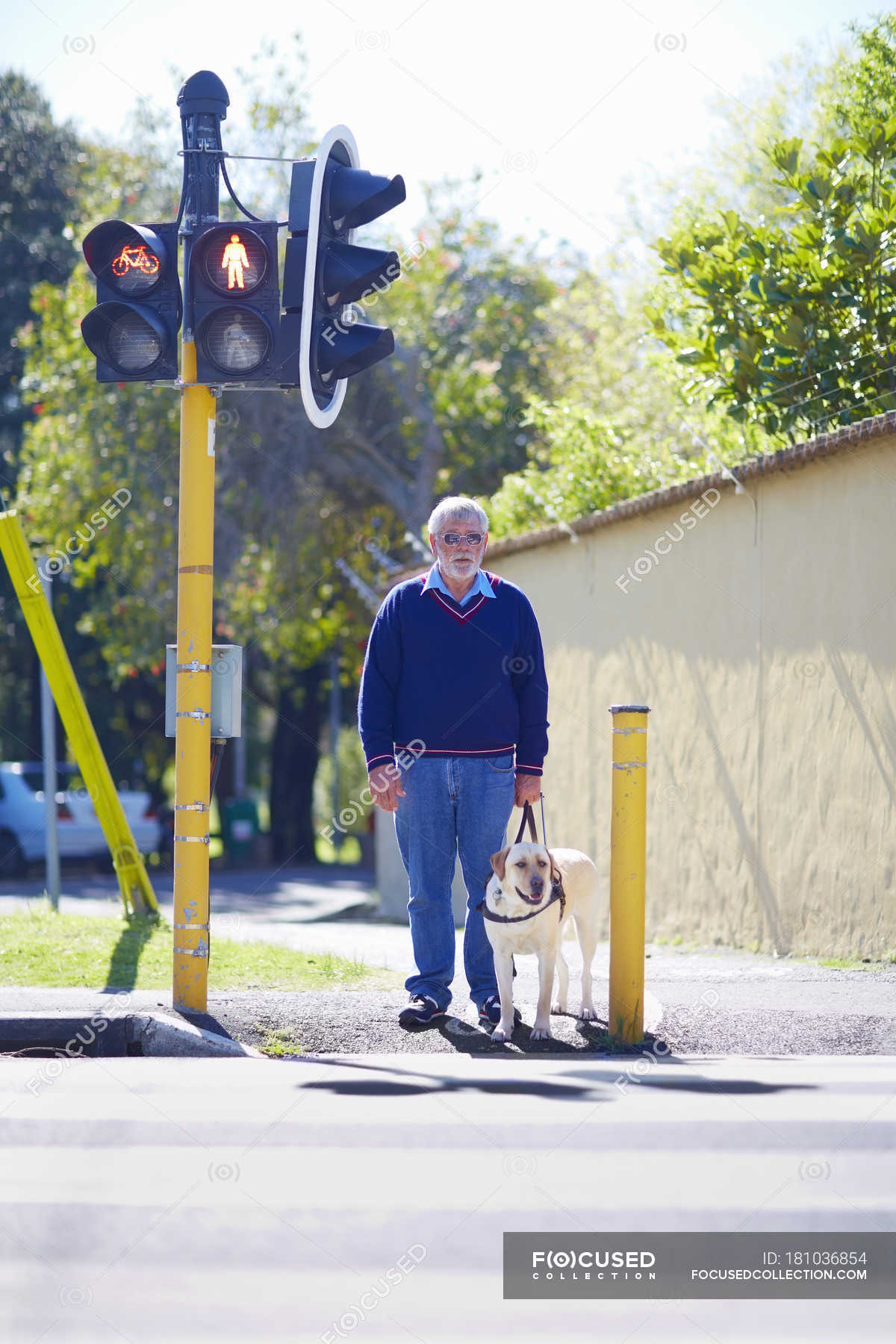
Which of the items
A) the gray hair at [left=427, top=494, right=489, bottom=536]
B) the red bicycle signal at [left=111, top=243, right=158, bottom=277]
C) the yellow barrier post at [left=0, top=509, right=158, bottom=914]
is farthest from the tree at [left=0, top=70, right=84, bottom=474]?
the gray hair at [left=427, top=494, right=489, bottom=536]

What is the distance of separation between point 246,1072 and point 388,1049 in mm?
646

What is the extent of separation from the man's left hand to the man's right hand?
45 centimetres

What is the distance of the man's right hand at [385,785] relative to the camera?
546 cm

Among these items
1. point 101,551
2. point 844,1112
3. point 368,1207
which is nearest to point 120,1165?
point 368,1207

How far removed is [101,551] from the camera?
1922 centimetres

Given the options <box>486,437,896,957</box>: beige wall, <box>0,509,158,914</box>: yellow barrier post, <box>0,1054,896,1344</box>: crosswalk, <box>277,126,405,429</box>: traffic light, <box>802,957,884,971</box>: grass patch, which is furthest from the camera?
Answer: <box>0,509,158,914</box>: yellow barrier post

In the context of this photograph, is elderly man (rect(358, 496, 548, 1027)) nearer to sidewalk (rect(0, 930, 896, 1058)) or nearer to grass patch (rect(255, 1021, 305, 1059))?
sidewalk (rect(0, 930, 896, 1058))

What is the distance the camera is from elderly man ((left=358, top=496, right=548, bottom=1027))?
5.48 metres

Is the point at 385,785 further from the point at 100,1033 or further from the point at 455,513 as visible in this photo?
the point at 100,1033

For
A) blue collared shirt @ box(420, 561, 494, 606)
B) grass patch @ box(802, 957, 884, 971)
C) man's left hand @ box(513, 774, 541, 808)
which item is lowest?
grass patch @ box(802, 957, 884, 971)

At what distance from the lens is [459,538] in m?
5.47

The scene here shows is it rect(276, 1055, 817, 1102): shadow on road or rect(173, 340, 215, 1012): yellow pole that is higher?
rect(173, 340, 215, 1012): yellow pole

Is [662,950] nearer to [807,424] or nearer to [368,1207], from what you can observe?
[807,424]

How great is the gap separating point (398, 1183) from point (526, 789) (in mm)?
2256
